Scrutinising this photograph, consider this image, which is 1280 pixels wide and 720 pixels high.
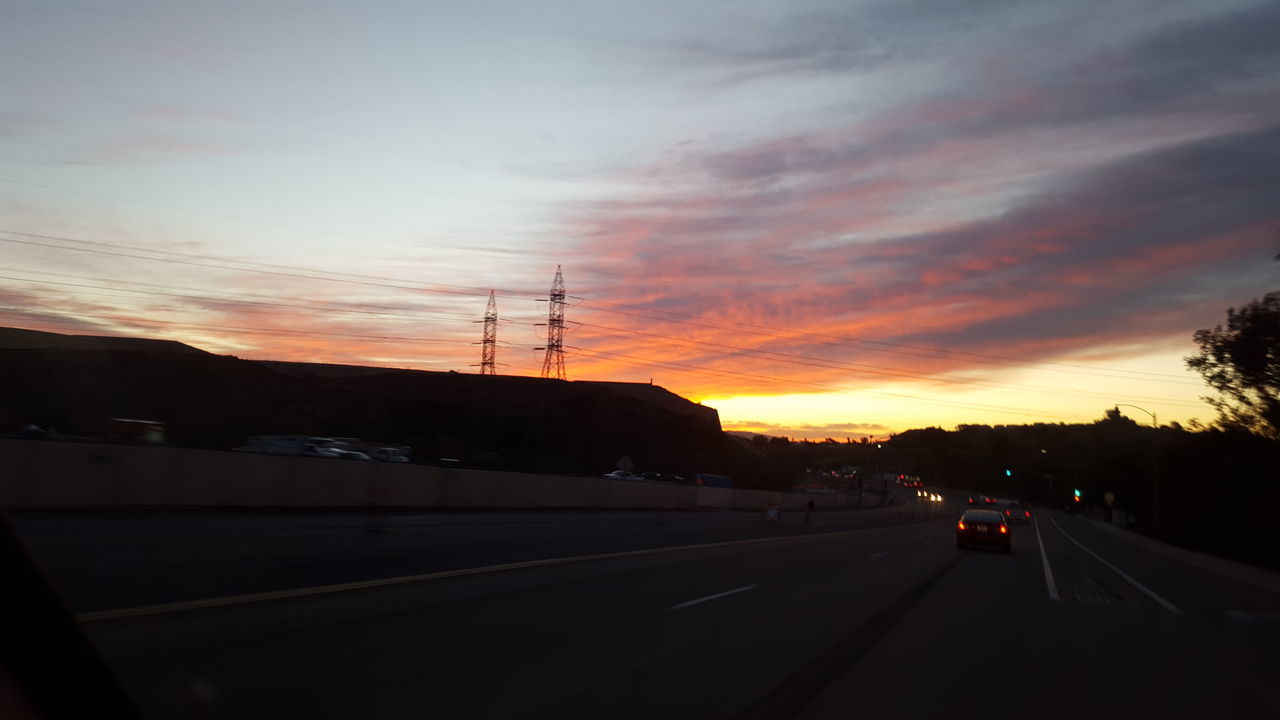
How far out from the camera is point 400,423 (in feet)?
293

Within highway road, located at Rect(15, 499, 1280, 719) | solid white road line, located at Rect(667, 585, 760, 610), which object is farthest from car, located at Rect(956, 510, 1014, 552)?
solid white road line, located at Rect(667, 585, 760, 610)

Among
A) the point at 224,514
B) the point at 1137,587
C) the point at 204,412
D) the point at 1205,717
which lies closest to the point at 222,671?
the point at 1205,717

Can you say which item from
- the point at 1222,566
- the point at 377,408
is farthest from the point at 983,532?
the point at 377,408

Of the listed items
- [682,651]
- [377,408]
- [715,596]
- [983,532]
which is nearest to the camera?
[682,651]

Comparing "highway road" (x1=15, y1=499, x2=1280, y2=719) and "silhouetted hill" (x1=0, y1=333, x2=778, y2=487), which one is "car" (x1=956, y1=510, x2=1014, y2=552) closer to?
"highway road" (x1=15, y1=499, x2=1280, y2=719)

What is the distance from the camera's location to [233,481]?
28.3 metres

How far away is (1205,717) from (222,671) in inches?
342

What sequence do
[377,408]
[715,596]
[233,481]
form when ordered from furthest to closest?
[377,408]
[233,481]
[715,596]

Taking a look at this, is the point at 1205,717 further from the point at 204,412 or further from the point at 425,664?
the point at 204,412

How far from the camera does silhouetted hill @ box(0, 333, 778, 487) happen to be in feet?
211

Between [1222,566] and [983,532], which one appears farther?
[983,532]

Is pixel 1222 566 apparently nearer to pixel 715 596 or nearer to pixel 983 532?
pixel 983 532

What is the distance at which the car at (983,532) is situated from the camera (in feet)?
111

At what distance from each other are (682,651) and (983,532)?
25675mm
